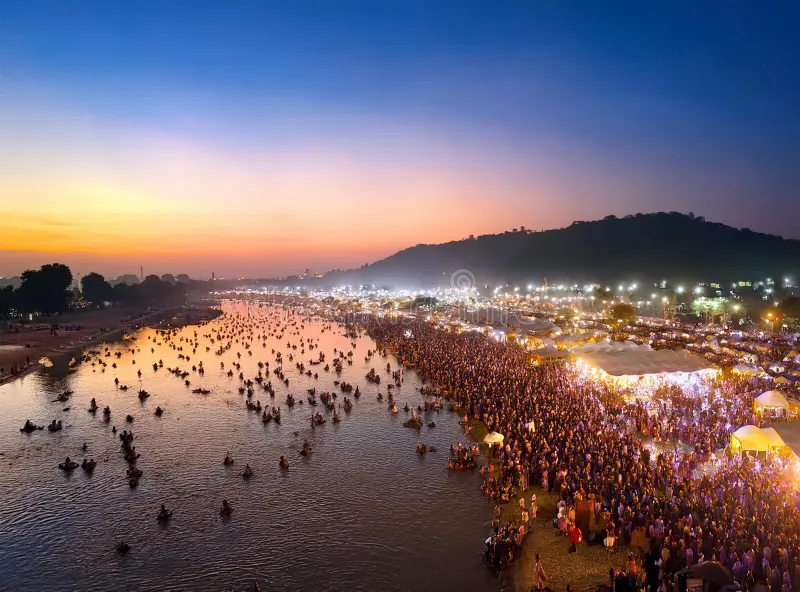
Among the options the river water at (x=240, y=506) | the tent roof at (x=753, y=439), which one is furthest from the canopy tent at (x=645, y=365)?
the river water at (x=240, y=506)

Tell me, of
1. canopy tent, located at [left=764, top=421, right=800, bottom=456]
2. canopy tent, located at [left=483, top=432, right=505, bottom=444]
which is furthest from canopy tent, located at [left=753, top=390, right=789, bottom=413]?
canopy tent, located at [left=483, top=432, right=505, bottom=444]

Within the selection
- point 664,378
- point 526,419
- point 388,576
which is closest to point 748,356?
point 664,378

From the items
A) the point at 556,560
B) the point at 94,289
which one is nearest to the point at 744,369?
the point at 556,560

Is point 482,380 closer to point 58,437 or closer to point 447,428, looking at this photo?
point 447,428

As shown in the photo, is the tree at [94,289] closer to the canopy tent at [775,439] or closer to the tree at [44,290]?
the tree at [44,290]

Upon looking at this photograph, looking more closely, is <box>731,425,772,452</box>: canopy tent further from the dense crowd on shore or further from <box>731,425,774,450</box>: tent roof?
the dense crowd on shore

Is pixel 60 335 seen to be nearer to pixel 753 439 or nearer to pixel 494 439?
pixel 494 439
